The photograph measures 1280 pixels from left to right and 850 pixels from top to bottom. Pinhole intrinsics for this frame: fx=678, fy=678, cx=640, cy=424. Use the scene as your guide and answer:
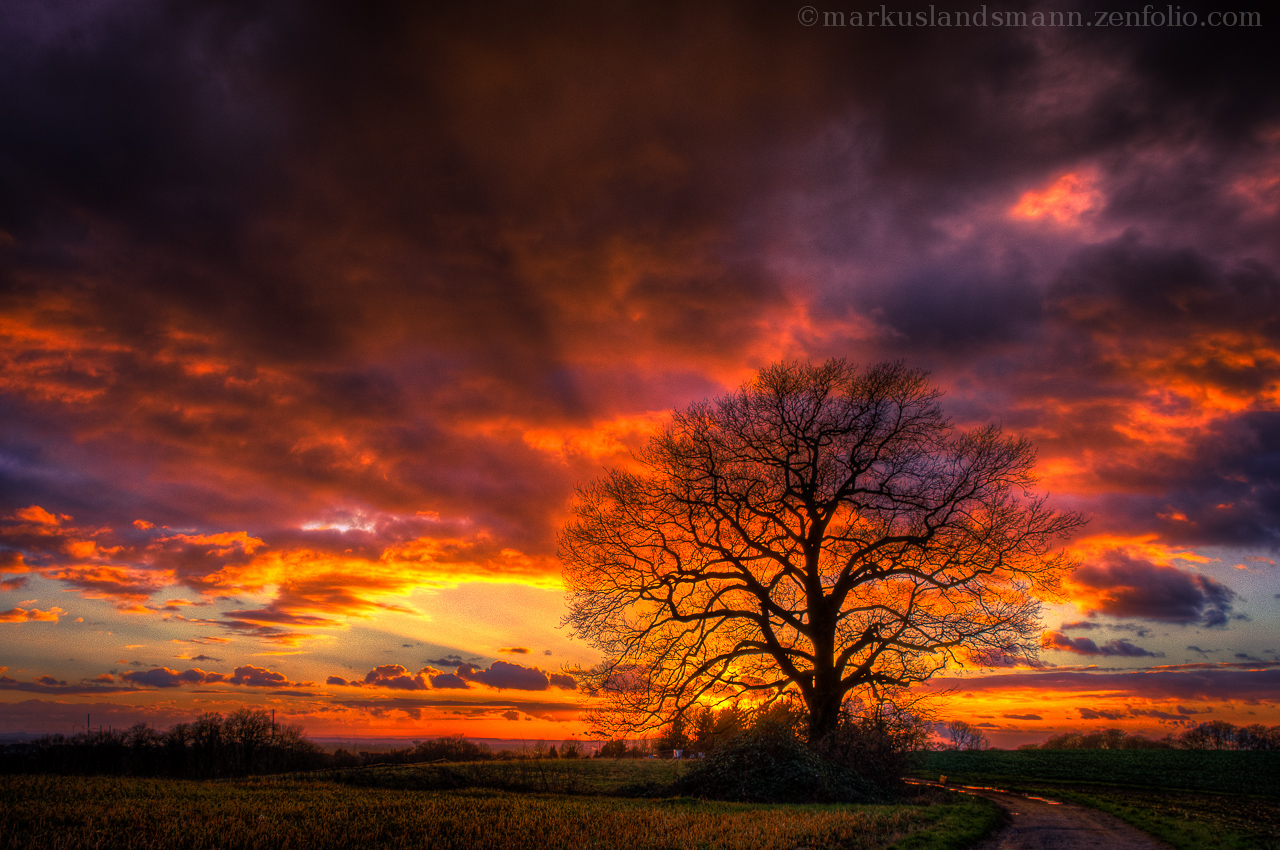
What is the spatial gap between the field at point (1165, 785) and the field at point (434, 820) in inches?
167

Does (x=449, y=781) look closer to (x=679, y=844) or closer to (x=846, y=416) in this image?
(x=679, y=844)

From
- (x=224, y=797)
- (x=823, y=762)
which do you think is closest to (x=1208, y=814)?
(x=823, y=762)

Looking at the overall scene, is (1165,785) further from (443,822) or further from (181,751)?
(181,751)

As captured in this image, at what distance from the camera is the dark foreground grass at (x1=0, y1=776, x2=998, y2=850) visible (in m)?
12.6

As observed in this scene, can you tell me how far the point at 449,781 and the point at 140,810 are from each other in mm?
11450

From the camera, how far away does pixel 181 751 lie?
3762 centimetres

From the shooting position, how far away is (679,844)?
39.3ft

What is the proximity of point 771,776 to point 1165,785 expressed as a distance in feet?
67.1

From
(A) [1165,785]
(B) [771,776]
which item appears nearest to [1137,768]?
(A) [1165,785]

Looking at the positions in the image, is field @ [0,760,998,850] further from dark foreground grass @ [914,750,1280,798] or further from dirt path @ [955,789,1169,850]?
dark foreground grass @ [914,750,1280,798]

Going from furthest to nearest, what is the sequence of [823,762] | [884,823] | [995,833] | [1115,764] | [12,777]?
[1115,764] → [12,777] → [823,762] → [995,833] → [884,823]

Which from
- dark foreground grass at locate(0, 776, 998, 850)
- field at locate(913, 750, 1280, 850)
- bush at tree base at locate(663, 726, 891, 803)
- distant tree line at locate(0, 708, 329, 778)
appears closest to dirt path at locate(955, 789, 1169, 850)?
field at locate(913, 750, 1280, 850)

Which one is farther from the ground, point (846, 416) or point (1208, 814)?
point (846, 416)

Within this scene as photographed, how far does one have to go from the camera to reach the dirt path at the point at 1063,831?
14.4 metres
